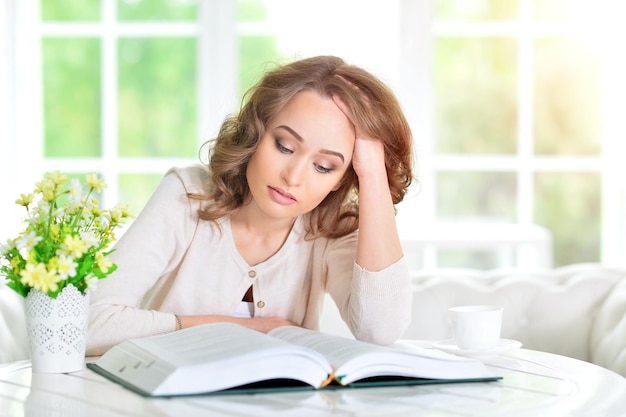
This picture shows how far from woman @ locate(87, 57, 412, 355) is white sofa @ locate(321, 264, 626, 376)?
19.8 inches

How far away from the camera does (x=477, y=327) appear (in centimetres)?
174

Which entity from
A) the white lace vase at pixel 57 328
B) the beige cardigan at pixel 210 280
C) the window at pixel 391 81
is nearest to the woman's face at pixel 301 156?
the beige cardigan at pixel 210 280

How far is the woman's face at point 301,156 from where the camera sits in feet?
6.30

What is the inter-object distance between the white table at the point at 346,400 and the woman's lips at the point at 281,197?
0.54 meters

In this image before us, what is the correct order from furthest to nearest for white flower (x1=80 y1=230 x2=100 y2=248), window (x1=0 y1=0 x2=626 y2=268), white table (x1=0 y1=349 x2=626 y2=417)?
window (x1=0 y1=0 x2=626 y2=268) < white flower (x1=80 y1=230 x2=100 y2=248) < white table (x1=0 y1=349 x2=626 y2=417)

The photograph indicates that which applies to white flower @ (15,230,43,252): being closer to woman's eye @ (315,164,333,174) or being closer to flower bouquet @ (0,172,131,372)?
flower bouquet @ (0,172,131,372)

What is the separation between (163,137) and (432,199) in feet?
4.15

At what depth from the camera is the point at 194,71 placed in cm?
446

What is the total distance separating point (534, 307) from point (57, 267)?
4.94 feet

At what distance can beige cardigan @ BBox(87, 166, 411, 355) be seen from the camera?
1.92 metres

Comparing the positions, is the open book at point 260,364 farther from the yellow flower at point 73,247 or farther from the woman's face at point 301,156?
the woman's face at point 301,156

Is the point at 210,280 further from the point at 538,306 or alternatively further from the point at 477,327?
the point at 538,306

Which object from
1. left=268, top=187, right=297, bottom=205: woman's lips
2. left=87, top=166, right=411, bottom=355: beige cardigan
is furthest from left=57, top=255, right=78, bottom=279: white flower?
left=268, top=187, right=297, bottom=205: woman's lips

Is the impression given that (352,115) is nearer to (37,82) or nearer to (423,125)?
(423,125)
